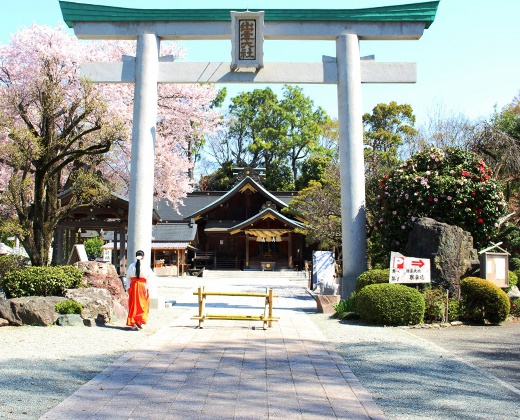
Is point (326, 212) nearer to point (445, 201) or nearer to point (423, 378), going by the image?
point (445, 201)

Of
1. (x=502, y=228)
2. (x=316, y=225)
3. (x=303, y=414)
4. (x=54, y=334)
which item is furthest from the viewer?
(x=316, y=225)

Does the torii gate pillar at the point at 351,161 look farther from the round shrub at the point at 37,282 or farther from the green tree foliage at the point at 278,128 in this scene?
the green tree foliage at the point at 278,128

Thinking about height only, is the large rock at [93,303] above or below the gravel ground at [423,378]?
above

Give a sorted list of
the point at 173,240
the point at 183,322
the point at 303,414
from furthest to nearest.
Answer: the point at 173,240, the point at 183,322, the point at 303,414

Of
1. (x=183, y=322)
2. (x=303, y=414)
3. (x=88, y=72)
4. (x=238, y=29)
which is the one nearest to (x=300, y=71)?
(x=238, y=29)

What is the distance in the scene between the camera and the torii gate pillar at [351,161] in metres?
14.4

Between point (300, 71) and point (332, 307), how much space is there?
602 cm

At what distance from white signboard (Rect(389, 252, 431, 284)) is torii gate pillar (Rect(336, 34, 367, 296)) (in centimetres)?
258

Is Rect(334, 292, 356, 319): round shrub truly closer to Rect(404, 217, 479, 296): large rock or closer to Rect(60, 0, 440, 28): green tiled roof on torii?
Rect(404, 217, 479, 296): large rock

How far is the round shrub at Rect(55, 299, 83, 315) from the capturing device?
10.6 meters

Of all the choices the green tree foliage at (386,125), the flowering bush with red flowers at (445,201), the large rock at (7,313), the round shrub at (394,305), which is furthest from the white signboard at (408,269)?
the green tree foliage at (386,125)

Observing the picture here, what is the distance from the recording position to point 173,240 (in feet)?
126

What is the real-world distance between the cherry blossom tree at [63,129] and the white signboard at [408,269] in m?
6.87

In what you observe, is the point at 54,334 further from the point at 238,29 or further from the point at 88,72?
the point at 238,29
